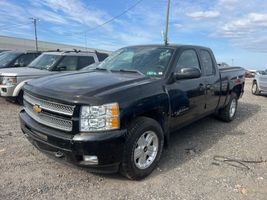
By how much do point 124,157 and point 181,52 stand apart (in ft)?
7.38

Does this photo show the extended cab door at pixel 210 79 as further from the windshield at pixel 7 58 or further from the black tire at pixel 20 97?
the windshield at pixel 7 58

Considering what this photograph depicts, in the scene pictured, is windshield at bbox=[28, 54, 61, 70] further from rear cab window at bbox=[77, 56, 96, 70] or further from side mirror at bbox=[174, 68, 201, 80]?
side mirror at bbox=[174, 68, 201, 80]

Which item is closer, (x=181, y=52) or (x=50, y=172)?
(x=50, y=172)

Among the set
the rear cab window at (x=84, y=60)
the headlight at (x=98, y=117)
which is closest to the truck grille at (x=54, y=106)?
the headlight at (x=98, y=117)

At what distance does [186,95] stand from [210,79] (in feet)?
4.06

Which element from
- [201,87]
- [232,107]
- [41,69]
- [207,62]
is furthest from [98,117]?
[41,69]

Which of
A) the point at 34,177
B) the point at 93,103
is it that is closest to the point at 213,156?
the point at 93,103

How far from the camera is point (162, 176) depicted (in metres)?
3.72

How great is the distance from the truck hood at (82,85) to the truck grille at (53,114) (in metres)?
0.10

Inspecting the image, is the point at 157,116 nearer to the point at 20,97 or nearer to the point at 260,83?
the point at 20,97

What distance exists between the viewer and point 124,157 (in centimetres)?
324

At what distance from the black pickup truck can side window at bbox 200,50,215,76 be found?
0.55 metres

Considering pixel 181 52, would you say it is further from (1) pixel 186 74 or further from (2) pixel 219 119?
(2) pixel 219 119

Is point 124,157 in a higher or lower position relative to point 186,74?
lower
